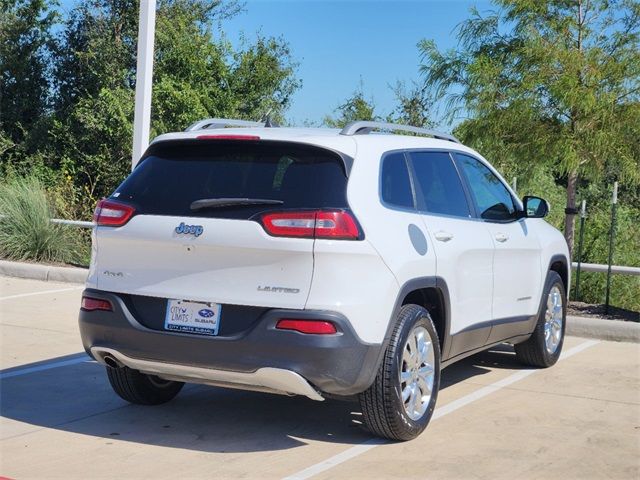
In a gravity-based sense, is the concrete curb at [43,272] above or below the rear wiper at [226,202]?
below

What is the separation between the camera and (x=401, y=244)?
551 cm

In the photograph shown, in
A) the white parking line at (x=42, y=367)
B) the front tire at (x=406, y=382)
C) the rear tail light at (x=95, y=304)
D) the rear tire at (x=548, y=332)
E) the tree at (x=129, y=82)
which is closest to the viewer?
the front tire at (x=406, y=382)

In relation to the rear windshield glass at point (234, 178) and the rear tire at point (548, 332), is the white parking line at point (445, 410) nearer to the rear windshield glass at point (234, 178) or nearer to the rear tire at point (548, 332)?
the rear tire at point (548, 332)

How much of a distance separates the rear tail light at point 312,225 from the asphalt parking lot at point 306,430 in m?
1.25

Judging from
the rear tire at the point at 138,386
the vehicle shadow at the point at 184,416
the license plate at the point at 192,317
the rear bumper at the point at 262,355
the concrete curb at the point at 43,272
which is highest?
the license plate at the point at 192,317

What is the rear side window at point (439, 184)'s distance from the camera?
20.2ft

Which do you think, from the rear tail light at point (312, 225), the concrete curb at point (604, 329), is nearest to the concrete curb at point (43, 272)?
the concrete curb at point (604, 329)

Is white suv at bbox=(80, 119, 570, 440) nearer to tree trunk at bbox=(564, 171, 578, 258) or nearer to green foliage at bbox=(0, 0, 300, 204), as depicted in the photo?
tree trunk at bbox=(564, 171, 578, 258)

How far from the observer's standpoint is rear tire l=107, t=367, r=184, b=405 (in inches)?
248

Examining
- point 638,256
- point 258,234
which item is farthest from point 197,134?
point 638,256

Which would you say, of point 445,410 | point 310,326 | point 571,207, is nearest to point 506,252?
point 445,410

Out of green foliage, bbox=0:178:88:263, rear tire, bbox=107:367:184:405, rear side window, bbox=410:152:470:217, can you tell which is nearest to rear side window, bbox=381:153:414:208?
rear side window, bbox=410:152:470:217

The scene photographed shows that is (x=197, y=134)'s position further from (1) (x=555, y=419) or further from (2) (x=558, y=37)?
(2) (x=558, y=37)

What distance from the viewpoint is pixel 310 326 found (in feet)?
16.6
